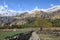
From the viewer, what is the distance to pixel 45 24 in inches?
3629

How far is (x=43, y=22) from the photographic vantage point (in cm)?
9356

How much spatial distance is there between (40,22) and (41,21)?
2.48 ft

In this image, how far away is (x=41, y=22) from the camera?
93.9 metres

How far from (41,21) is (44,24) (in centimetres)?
311

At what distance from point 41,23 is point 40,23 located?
2.09 feet

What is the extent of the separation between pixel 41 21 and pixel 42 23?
2.02 meters

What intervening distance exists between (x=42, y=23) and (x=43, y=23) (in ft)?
1.38

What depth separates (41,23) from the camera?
92750mm

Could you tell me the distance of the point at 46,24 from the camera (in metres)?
91.9

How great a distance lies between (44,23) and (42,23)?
3.01 feet

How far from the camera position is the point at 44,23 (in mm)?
93312

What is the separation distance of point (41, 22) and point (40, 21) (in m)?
1.26

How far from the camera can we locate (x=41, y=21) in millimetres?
94812
